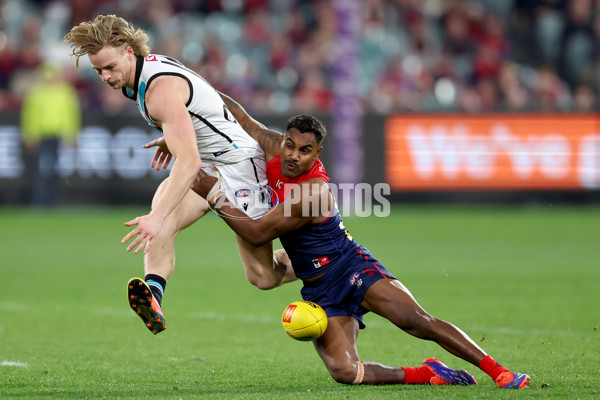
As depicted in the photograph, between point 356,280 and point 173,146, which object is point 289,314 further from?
point 173,146

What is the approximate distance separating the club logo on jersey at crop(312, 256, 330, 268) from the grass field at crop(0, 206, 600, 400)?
73cm

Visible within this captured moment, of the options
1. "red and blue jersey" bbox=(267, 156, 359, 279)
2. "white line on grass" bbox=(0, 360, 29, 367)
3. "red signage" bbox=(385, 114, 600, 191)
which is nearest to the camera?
"red and blue jersey" bbox=(267, 156, 359, 279)

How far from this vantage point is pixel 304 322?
19.9 ft

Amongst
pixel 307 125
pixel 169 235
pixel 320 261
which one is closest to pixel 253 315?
pixel 169 235

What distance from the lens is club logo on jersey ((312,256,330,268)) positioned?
20.9 feet

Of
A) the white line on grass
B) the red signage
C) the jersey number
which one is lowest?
the red signage

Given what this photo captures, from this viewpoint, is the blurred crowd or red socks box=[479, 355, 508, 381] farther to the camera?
the blurred crowd

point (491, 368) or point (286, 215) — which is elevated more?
point (286, 215)

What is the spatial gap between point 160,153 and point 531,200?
12822 mm

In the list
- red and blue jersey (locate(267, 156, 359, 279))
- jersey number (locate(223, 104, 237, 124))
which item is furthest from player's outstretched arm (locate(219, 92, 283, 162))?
red and blue jersey (locate(267, 156, 359, 279))

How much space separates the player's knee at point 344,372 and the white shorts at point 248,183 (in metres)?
1.18

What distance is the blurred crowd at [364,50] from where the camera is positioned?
19.5 meters

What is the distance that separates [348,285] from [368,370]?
1.85 feet

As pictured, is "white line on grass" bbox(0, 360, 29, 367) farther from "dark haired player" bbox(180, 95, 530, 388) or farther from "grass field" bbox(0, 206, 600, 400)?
"dark haired player" bbox(180, 95, 530, 388)
